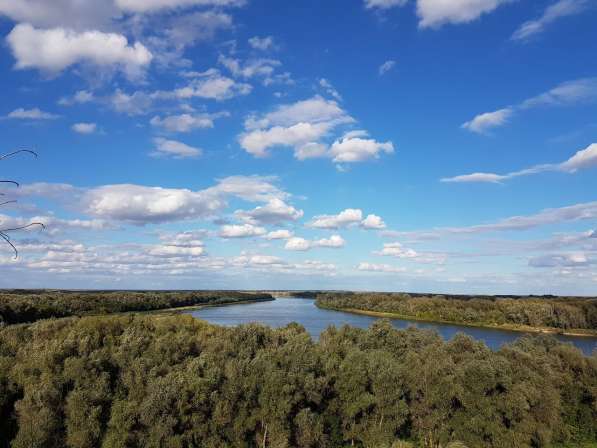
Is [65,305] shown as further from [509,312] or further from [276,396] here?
[509,312]

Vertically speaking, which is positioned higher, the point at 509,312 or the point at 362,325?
the point at 509,312

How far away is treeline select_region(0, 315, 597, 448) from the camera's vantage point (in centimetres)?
2575

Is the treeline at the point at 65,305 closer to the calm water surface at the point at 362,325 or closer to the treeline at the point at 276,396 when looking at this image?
the calm water surface at the point at 362,325

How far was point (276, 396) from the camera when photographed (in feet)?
90.7

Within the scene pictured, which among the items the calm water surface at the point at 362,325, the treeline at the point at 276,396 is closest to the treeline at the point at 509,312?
the calm water surface at the point at 362,325

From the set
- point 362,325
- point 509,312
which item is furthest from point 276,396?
point 509,312

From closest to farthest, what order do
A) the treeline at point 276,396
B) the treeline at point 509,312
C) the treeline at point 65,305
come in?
1. the treeline at point 276,396
2. the treeline at point 65,305
3. the treeline at point 509,312

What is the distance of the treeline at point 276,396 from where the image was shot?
84.5 feet

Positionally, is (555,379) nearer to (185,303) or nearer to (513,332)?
(513,332)

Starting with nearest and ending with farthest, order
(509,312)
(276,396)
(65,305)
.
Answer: (276,396) < (65,305) < (509,312)

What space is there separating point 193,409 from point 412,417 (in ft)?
47.4

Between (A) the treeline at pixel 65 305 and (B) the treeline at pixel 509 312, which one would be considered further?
(B) the treeline at pixel 509 312

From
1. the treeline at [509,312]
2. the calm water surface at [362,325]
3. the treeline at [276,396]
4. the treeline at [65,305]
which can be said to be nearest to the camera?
the treeline at [276,396]

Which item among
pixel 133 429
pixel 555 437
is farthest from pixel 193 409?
pixel 555 437
